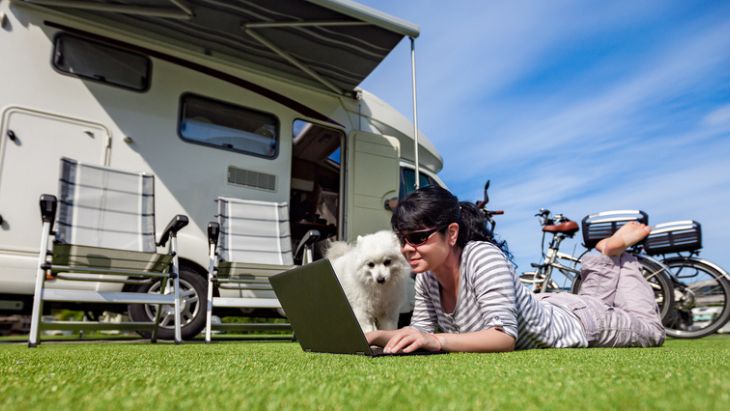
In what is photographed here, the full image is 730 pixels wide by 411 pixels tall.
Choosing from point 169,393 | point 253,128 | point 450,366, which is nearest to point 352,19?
point 253,128

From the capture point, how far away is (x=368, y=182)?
17.2 ft

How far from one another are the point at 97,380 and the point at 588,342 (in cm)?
218

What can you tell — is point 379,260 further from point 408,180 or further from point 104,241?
point 408,180

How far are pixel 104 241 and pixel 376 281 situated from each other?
6.96 ft

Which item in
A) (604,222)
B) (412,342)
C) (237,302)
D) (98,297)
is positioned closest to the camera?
(412,342)

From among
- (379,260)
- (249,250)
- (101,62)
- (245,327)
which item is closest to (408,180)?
(249,250)

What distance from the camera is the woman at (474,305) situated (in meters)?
1.77

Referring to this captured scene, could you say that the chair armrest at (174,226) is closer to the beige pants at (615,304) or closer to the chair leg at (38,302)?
the chair leg at (38,302)

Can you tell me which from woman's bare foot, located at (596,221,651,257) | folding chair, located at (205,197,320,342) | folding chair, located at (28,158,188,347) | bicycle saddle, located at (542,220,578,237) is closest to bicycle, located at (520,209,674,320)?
bicycle saddle, located at (542,220,578,237)

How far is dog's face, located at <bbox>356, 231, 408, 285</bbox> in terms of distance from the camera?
11.8 ft

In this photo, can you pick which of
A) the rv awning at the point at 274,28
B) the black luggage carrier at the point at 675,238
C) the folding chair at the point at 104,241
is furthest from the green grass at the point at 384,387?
the black luggage carrier at the point at 675,238

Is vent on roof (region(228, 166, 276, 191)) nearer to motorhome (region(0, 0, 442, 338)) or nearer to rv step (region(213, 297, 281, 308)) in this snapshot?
motorhome (region(0, 0, 442, 338))

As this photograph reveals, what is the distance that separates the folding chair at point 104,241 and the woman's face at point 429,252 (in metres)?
2.20

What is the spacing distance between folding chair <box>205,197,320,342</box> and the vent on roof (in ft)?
0.72
